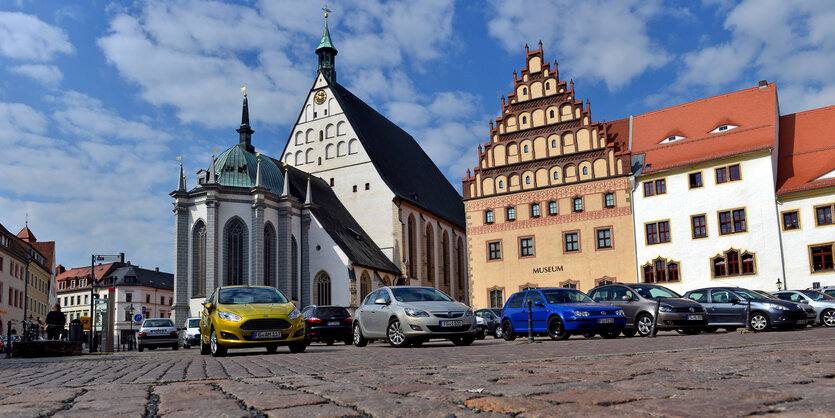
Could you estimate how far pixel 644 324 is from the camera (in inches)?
763

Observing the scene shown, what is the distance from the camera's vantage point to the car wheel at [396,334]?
53.8 feet

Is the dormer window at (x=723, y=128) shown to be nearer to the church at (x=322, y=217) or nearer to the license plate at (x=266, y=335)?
the church at (x=322, y=217)

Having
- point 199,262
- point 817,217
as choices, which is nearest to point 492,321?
point 817,217

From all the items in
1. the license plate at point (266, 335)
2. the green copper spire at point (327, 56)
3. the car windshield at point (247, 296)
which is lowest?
the license plate at point (266, 335)

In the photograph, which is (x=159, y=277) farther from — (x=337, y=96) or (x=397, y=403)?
(x=397, y=403)

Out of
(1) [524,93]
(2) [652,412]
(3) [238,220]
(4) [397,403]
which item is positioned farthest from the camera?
(3) [238,220]

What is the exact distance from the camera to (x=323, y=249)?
46.8 metres

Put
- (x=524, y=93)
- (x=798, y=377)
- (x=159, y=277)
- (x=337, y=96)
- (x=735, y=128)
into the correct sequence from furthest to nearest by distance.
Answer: (x=159, y=277) → (x=337, y=96) → (x=524, y=93) → (x=735, y=128) → (x=798, y=377)

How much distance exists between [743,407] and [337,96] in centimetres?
5286

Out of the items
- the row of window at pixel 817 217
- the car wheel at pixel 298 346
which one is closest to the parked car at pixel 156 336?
the car wheel at pixel 298 346

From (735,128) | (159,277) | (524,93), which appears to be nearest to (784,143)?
(735,128)

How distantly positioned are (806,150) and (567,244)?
1290cm

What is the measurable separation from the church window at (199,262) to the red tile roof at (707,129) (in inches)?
1019

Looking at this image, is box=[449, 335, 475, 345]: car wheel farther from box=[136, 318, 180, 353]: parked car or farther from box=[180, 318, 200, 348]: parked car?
box=[136, 318, 180, 353]: parked car
